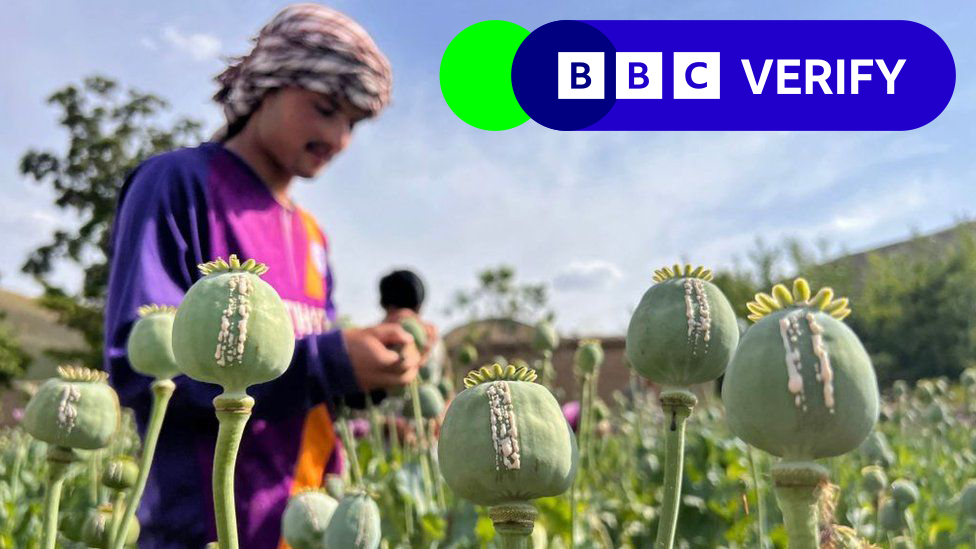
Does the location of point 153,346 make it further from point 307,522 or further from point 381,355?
point 381,355

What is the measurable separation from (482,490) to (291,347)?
0.11m

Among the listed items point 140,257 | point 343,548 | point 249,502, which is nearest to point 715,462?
point 249,502

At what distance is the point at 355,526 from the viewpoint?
537 millimetres

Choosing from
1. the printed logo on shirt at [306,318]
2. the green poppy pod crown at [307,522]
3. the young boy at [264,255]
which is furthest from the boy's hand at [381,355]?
the green poppy pod crown at [307,522]

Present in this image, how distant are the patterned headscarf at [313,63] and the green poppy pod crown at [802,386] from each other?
123 centimetres

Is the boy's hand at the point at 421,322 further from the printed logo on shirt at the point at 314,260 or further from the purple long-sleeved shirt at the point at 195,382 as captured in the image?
the purple long-sleeved shirt at the point at 195,382

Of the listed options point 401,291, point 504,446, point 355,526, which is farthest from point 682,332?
point 401,291

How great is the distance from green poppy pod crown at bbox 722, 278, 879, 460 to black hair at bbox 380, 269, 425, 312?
172cm

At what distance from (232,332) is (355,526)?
213 millimetres

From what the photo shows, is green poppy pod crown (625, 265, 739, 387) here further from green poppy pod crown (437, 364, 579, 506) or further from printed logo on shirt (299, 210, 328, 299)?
printed logo on shirt (299, 210, 328, 299)

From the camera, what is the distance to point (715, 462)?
2.43 m

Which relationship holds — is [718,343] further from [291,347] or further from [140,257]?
[140,257]

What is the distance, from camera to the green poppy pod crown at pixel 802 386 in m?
0.29

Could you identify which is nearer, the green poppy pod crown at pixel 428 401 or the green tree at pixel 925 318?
the green poppy pod crown at pixel 428 401
